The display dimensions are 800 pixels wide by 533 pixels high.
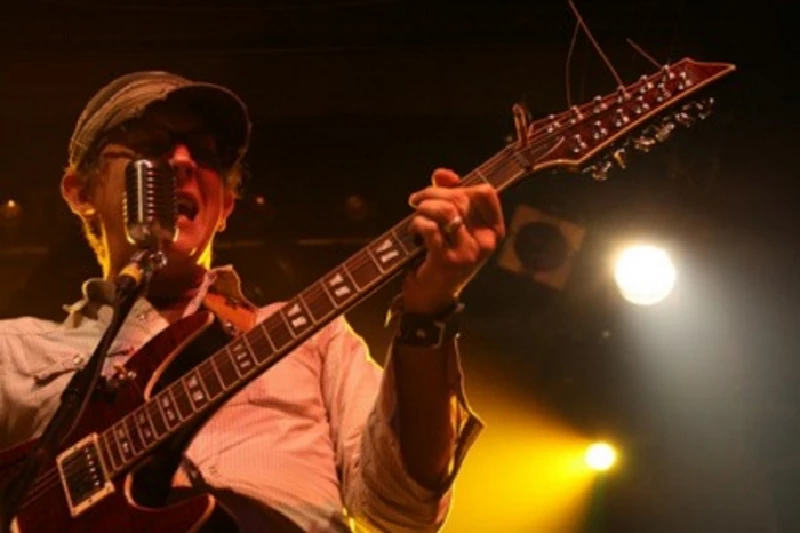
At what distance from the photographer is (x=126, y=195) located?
1.64 meters

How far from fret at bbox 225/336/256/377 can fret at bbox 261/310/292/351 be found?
40 mm

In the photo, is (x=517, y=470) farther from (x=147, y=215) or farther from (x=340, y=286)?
(x=147, y=215)

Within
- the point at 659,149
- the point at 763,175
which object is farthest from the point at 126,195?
the point at 763,175

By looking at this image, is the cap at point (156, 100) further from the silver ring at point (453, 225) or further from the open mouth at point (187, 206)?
the silver ring at point (453, 225)

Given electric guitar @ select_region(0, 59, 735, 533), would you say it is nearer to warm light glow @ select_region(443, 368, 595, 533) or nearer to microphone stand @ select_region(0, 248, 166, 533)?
microphone stand @ select_region(0, 248, 166, 533)

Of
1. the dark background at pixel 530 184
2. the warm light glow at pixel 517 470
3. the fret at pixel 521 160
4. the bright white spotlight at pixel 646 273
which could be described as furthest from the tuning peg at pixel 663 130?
the warm light glow at pixel 517 470

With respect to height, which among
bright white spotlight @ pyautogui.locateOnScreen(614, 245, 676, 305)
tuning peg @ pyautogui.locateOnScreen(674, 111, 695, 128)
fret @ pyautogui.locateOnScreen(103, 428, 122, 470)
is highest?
bright white spotlight @ pyautogui.locateOnScreen(614, 245, 676, 305)

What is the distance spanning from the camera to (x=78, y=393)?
1.53 m

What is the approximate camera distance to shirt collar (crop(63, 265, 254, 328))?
6.93ft

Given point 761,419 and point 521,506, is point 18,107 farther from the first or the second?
point 761,419

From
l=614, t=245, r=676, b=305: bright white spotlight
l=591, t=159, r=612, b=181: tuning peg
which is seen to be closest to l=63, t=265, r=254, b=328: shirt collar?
l=591, t=159, r=612, b=181: tuning peg

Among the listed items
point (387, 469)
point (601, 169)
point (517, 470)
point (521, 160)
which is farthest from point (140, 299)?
point (517, 470)

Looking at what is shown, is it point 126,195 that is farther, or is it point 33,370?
point 33,370

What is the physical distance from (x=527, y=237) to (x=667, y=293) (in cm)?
46
